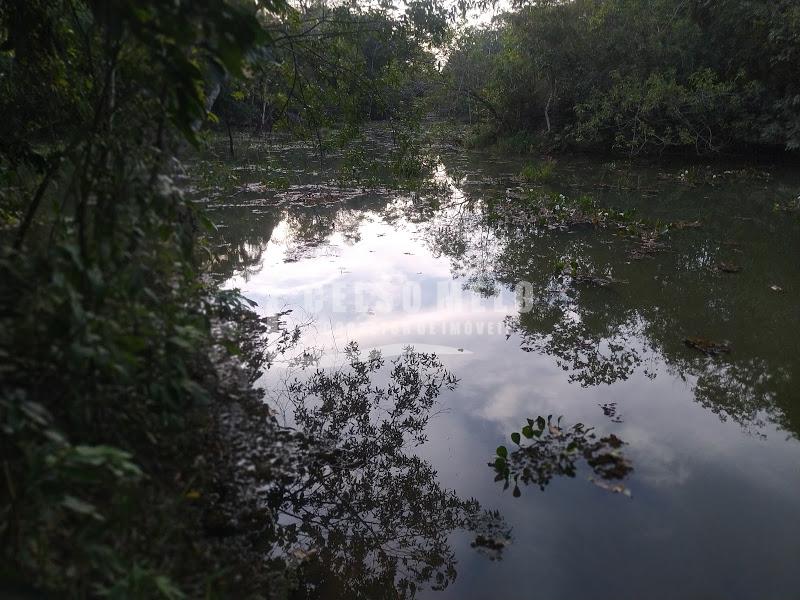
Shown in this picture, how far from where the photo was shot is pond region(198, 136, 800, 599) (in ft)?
9.54

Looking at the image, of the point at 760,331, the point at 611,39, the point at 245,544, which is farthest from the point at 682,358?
the point at 611,39

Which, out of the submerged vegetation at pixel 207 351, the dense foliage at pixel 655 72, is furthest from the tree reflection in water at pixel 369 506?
the dense foliage at pixel 655 72

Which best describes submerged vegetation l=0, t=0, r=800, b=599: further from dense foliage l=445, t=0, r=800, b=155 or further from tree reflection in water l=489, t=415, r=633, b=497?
dense foliage l=445, t=0, r=800, b=155

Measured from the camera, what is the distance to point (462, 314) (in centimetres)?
624

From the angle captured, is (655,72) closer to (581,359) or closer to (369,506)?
(581,359)

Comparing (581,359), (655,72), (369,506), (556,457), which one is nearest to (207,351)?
(369,506)

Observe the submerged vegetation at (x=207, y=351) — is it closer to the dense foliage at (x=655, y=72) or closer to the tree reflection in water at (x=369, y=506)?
the tree reflection in water at (x=369, y=506)

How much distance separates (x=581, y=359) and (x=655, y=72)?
15.5 metres

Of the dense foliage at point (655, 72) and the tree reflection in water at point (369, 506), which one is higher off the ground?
the dense foliage at point (655, 72)

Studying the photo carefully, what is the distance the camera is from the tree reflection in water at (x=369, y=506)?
9.23 feet

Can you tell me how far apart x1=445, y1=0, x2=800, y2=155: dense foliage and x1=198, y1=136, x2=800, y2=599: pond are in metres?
5.46

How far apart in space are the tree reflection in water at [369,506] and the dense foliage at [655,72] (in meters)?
14.9

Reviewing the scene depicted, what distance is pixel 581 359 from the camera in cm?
514

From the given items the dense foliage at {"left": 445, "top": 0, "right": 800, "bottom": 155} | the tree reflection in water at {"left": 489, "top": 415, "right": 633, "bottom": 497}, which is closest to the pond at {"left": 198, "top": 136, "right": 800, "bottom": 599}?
the tree reflection in water at {"left": 489, "top": 415, "right": 633, "bottom": 497}
